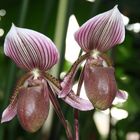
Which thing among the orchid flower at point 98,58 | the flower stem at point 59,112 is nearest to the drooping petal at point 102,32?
the orchid flower at point 98,58

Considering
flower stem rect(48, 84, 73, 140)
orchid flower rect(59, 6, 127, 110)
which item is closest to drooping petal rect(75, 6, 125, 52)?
orchid flower rect(59, 6, 127, 110)

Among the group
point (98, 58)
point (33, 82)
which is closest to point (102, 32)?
point (98, 58)

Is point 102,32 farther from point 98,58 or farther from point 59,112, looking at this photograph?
point 59,112

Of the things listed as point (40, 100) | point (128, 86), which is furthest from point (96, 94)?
point (128, 86)

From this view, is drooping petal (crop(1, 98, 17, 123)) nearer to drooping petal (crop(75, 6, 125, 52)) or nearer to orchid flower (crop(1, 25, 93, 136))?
orchid flower (crop(1, 25, 93, 136))

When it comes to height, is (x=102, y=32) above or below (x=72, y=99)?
above
